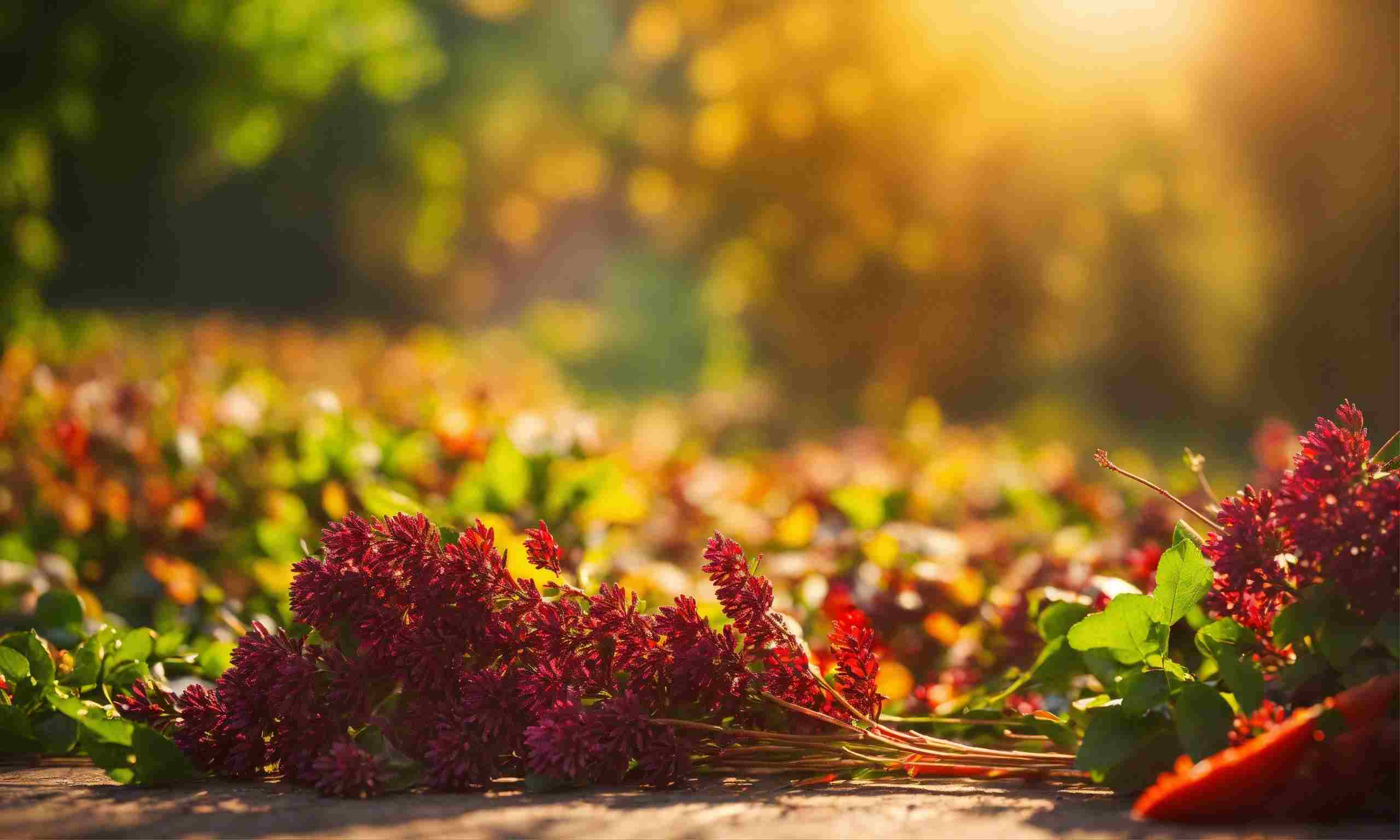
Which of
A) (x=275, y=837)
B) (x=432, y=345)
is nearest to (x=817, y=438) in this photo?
(x=432, y=345)

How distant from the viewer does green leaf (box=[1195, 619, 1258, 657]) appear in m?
1.70

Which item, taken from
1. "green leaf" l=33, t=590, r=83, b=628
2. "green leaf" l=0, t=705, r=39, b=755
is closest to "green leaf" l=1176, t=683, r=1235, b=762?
"green leaf" l=0, t=705, r=39, b=755

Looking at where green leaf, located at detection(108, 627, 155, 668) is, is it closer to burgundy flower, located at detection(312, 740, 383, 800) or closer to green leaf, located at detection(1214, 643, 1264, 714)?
burgundy flower, located at detection(312, 740, 383, 800)

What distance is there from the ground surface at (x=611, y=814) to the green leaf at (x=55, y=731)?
17 centimetres

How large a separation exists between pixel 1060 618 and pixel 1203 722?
0.46 meters

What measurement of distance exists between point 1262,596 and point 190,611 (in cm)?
222

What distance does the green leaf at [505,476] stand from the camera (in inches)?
107

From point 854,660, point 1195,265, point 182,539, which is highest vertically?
point 1195,265

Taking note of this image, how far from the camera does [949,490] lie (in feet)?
12.4

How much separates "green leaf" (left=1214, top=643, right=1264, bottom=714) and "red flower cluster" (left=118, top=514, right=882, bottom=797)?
0.48m

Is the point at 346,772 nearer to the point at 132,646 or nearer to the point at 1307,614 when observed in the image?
the point at 132,646

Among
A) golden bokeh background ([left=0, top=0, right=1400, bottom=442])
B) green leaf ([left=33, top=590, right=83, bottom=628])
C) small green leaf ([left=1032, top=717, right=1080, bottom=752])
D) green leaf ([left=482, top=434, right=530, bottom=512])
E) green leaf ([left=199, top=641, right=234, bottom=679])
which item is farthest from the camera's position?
golden bokeh background ([left=0, top=0, right=1400, bottom=442])

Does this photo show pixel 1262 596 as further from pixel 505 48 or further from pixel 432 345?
pixel 505 48

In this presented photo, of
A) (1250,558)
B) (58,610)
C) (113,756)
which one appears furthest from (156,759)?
(1250,558)
